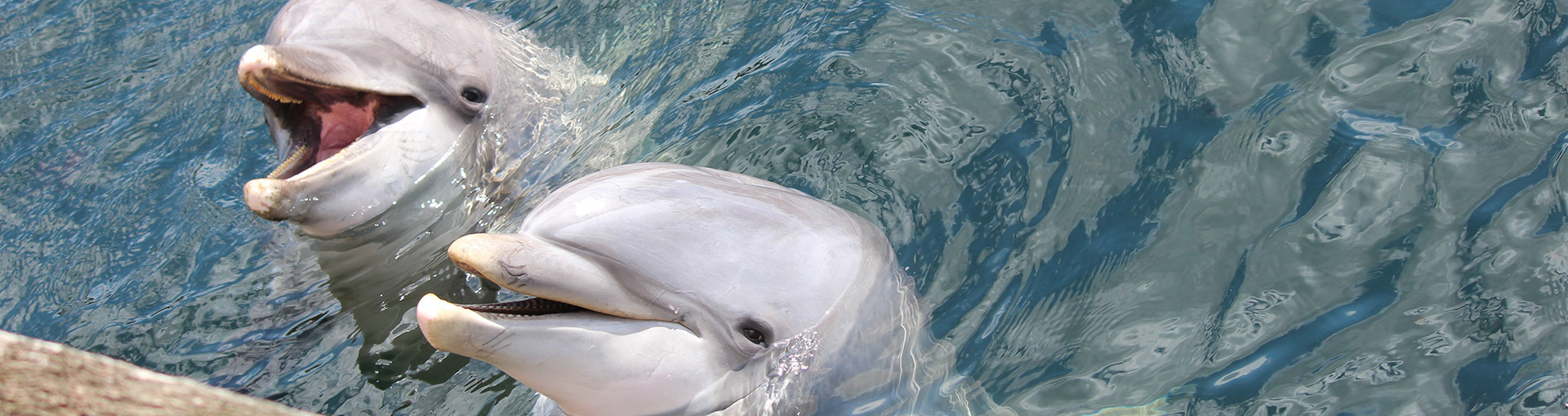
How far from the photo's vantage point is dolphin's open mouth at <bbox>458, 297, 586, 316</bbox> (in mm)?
3713

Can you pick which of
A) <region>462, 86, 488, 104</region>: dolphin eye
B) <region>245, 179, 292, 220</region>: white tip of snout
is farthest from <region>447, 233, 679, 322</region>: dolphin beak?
<region>462, 86, 488, 104</region>: dolphin eye

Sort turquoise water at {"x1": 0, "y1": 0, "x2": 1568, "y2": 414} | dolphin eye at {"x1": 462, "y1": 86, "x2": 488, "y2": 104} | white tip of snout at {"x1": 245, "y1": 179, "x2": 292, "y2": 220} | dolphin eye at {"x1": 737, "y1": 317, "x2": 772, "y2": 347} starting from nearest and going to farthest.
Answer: dolphin eye at {"x1": 737, "y1": 317, "x2": 772, "y2": 347}
turquoise water at {"x1": 0, "y1": 0, "x2": 1568, "y2": 414}
white tip of snout at {"x1": 245, "y1": 179, "x2": 292, "y2": 220}
dolphin eye at {"x1": 462, "y1": 86, "x2": 488, "y2": 104}

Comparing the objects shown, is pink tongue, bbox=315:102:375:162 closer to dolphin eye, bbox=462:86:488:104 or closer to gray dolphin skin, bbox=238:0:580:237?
gray dolphin skin, bbox=238:0:580:237

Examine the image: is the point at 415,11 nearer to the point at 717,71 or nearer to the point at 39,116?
the point at 717,71

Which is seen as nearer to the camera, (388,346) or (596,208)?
(596,208)

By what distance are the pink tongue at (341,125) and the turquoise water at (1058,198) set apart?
2.13ft

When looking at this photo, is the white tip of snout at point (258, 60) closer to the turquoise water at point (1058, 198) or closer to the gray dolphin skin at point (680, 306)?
the turquoise water at point (1058, 198)

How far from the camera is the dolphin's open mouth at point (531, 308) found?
12.2ft

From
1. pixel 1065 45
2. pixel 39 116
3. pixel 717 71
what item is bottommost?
pixel 39 116

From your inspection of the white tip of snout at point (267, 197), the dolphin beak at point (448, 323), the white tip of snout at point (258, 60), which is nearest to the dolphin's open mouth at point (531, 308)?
the dolphin beak at point (448, 323)

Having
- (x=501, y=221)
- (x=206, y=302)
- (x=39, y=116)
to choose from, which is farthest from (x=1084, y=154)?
(x=39, y=116)

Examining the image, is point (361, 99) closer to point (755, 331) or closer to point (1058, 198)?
point (755, 331)

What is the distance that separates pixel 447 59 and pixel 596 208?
2.31m

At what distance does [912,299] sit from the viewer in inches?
→ 182
